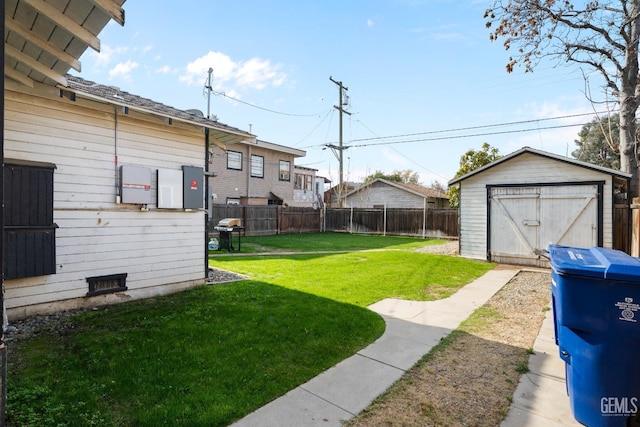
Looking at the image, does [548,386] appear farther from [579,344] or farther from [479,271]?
[479,271]

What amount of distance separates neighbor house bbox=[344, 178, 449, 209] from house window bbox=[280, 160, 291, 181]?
619 centimetres

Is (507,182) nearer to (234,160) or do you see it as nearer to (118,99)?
(118,99)

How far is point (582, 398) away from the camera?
2.46 meters

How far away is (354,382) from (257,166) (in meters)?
19.0

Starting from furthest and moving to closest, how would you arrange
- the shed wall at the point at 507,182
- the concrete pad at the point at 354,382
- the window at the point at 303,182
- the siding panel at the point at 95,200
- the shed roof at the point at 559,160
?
the window at the point at 303,182, the shed wall at the point at 507,182, the shed roof at the point at 559,160, the siding panel at the point at 95,200, the concrete pad at the point at 354,382

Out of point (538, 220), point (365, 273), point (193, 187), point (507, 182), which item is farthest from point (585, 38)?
point (193, 187)

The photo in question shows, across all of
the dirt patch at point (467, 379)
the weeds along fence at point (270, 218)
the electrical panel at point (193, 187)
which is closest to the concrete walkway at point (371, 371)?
the dirt patch at point (467, 379)

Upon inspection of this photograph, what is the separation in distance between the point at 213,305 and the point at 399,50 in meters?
13.1

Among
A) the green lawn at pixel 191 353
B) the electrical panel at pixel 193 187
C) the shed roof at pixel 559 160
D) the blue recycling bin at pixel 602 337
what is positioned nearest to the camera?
the blue recycling bin at pixel 602 337

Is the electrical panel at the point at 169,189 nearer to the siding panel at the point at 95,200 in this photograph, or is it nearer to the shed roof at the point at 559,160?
the siding panel at the point at 95,200

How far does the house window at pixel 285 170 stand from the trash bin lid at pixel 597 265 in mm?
20546

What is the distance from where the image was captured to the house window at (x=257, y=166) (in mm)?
20781

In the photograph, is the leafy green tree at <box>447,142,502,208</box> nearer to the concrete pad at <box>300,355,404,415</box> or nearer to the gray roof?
the gray roof

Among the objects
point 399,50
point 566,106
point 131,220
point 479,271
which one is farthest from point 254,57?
point 566,106
